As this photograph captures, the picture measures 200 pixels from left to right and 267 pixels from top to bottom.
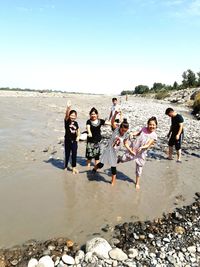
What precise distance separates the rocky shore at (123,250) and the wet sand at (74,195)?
0.32m

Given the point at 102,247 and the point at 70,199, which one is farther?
the point at 70,199

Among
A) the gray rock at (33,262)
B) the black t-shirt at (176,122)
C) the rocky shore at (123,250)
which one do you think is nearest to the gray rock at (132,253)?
the rocky shore at (123,250)

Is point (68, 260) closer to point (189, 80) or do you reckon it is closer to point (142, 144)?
point (142, 144)

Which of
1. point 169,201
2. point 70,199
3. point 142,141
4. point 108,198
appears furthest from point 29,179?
point 169,201

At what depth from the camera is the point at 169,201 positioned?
25.0ft

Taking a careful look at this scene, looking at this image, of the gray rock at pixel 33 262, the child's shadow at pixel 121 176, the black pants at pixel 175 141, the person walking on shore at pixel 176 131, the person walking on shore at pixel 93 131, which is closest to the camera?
the gray rock at pixel 33 262

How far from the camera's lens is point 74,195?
7.67 m

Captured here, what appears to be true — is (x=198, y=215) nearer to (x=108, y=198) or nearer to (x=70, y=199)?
(x=108, y=198)

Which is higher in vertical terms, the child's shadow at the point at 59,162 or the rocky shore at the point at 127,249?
the rocky shore at the point at 127,249

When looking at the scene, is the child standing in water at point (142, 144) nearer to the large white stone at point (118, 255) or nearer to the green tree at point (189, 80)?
the large white stone at point (118, 255)

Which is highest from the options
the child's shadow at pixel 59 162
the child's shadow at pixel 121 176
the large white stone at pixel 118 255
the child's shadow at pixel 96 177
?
the large white stone at pixel 118 255

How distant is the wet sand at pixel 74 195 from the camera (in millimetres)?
6035

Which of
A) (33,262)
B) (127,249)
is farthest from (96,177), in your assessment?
(33,262)

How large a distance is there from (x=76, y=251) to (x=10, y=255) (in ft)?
3.53
